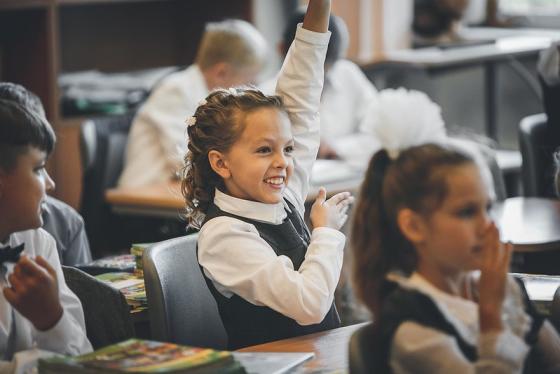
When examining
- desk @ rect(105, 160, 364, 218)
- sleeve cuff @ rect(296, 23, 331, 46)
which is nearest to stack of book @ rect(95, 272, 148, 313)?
sleeve cuff @ rect(296, 23, 331, 46)

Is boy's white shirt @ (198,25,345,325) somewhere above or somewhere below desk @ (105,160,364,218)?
above

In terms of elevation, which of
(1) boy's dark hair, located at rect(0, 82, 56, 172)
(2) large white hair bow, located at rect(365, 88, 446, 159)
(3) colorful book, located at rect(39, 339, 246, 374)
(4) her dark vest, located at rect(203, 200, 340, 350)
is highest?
(2) large white hair bow, located at rect(365, 88, 446, 159)

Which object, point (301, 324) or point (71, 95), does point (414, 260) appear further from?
point (71, 95)

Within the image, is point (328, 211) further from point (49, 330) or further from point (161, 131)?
point (161, 131)

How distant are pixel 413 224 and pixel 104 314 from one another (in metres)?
0.76

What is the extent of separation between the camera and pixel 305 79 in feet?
7.74

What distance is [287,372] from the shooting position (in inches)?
69.4

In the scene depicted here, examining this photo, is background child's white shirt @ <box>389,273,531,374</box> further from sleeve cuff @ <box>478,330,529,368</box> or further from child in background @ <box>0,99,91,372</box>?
child in background @ <box>0,99,91,372</box>

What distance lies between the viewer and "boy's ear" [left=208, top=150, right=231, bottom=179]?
2236 mm

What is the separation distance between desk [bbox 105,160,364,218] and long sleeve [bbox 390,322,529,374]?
2.00 meters

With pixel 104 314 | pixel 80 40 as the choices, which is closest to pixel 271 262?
pixel 104 314

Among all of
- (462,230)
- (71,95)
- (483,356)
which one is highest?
(462,230)

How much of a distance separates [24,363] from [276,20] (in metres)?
4.15

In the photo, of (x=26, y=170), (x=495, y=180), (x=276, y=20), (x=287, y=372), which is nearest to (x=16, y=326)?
(x=26, y=170)
